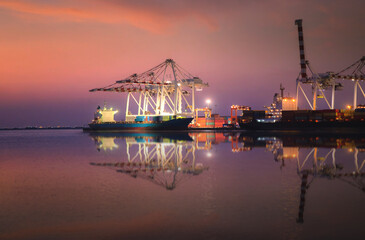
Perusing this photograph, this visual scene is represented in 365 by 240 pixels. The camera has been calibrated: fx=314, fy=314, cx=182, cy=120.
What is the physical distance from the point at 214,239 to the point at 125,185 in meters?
4.85

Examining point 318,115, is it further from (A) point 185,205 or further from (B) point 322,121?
(A) point 185,205

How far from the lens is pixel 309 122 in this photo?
64.9 m

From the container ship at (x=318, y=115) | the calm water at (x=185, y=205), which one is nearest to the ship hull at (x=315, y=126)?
the container ship at (x=318, y=115)

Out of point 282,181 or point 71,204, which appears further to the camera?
point 282,181

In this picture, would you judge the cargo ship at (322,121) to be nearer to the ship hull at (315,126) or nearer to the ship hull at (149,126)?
the ship hull at (315,126)

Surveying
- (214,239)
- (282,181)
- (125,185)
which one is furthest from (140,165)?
(214,239)

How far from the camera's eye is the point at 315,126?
64.1 m

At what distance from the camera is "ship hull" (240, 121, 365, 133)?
2363 inches

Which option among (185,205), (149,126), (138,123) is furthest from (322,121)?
(185,205)

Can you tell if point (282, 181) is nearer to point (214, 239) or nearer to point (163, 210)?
point (163, 210)

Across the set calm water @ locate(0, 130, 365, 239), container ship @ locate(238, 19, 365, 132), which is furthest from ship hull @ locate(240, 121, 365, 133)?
calm water @ locate(0, 130, 365, 239)

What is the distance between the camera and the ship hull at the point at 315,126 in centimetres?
6001

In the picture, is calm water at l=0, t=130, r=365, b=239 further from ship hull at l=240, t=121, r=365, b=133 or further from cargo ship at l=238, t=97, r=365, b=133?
cargo ship at l=238, t=97, r=365, b=133

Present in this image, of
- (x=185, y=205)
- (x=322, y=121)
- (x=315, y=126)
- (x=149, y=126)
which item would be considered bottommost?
(x=185, y=205)
